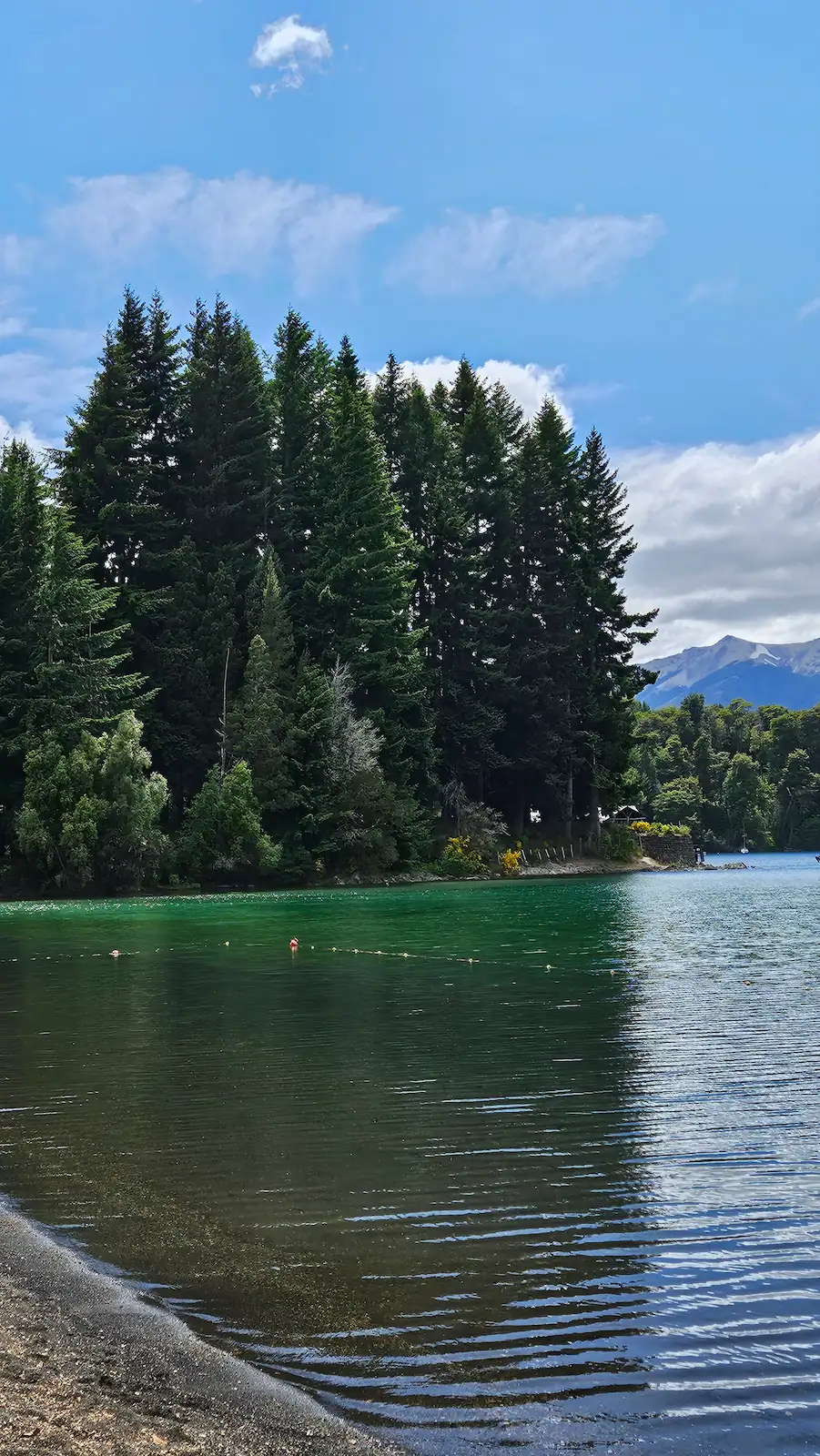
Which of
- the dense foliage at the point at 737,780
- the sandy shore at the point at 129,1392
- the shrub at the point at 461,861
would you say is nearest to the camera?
the sandy shore at the point at 129,1392

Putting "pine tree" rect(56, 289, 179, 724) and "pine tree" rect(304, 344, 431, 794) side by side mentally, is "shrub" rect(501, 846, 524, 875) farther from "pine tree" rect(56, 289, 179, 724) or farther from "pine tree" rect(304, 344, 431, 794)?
→ "pine tree" rect(56, 289, 179, 724)

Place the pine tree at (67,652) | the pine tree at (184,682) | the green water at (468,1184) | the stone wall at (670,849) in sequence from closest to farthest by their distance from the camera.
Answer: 1. the green water at (468,1184)
2. the pine tree at (67,652)
3. the pine tree at (184,682)
4. the stone wall at (670,849)

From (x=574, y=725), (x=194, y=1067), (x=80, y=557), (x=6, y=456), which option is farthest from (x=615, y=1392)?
(x=574, y=725)

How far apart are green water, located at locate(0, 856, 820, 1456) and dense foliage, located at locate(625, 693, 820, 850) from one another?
125 meters

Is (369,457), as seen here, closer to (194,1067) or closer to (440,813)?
(440,813)

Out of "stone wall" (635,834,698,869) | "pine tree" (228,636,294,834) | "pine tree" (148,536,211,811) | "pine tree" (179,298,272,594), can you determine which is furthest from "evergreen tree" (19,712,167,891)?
"stone wall" (635,834,698,869)

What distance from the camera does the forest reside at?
2136 inches

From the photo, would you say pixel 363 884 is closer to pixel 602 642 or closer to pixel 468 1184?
pixel 602 642

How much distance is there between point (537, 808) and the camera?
275 feet

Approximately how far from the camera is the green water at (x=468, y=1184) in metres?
4.89

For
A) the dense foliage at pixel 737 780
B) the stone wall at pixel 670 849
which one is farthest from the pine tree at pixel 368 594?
the dense foliage at pixel 737 780

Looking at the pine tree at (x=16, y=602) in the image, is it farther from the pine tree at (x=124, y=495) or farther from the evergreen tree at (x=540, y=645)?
the evergreen tree at (x=540, y=645)

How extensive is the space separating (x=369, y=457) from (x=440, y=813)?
24085 mm

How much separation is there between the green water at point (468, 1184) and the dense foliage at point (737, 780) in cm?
12454
